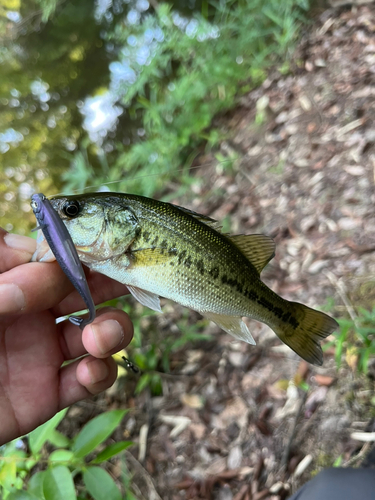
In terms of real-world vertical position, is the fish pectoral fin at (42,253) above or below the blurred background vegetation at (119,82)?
below

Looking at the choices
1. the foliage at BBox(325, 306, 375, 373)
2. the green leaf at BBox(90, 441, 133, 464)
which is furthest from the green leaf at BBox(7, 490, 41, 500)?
the foliage at BBox(325, 306, 375, 373)

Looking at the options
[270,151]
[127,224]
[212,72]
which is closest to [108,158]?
[212,72]

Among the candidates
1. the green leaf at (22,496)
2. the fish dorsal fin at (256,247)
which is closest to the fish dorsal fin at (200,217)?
the fish dorsal fin at (256,247)

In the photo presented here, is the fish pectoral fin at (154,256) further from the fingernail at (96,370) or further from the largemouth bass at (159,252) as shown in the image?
the fingernail at (96,370)

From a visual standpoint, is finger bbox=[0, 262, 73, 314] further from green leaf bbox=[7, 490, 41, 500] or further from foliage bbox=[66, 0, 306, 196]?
foliage bbox=[66, 0, 306, 196]

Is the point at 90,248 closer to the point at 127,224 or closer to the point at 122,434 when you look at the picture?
the point at 127,224

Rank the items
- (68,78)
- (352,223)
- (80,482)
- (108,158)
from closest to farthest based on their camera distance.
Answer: (80,482) < (352,223) < (108,158) < (68,78)
